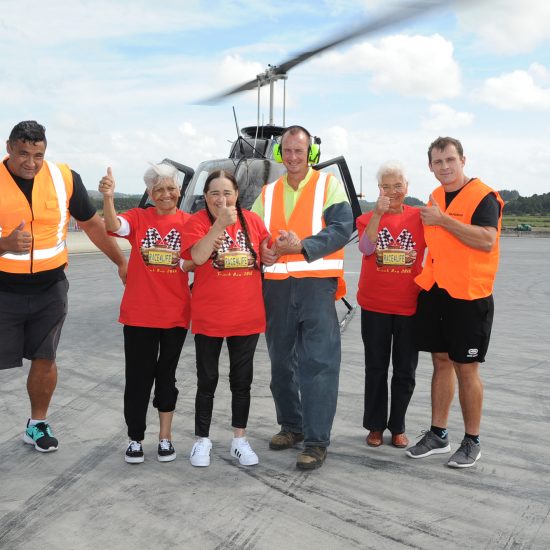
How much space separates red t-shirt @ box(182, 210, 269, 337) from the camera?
3.50 meters

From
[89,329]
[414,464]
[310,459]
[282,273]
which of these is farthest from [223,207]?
[89,329]

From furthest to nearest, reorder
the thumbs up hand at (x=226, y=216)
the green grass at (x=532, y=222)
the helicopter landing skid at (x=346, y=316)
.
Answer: the green grass at (x=532, y=222) < the helicopter landing skid at (x=346, y=316) < the thumbs up hand at (x=226, y=216)

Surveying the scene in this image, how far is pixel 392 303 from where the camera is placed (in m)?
3.90

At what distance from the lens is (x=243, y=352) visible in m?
Result: 3.59

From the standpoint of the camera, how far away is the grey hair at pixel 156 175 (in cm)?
360

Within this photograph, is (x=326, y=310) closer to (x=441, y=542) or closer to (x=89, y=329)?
(x=441, y=542)

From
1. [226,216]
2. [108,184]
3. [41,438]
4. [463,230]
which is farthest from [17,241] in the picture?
[463,230]

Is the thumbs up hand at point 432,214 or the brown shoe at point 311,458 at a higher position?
the thumbs up hand at point 432,214

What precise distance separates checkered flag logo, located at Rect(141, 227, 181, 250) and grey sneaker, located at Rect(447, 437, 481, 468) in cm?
210

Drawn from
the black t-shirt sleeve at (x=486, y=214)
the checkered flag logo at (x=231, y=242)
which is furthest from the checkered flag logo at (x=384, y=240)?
the checkered flag logo at (x=231, y=242)

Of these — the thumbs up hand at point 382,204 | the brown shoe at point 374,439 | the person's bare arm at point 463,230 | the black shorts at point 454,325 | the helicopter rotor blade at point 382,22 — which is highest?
the helicopter rotor blade at point 382,22

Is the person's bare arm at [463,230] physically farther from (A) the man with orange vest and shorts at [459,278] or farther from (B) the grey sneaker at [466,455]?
(B) the grey sneaker at [466,455]

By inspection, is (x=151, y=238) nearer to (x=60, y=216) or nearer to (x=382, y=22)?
(x=60, y=216)

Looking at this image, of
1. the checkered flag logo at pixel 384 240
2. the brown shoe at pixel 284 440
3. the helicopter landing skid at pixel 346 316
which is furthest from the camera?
the helicopter landing skid at pixel 346 316
